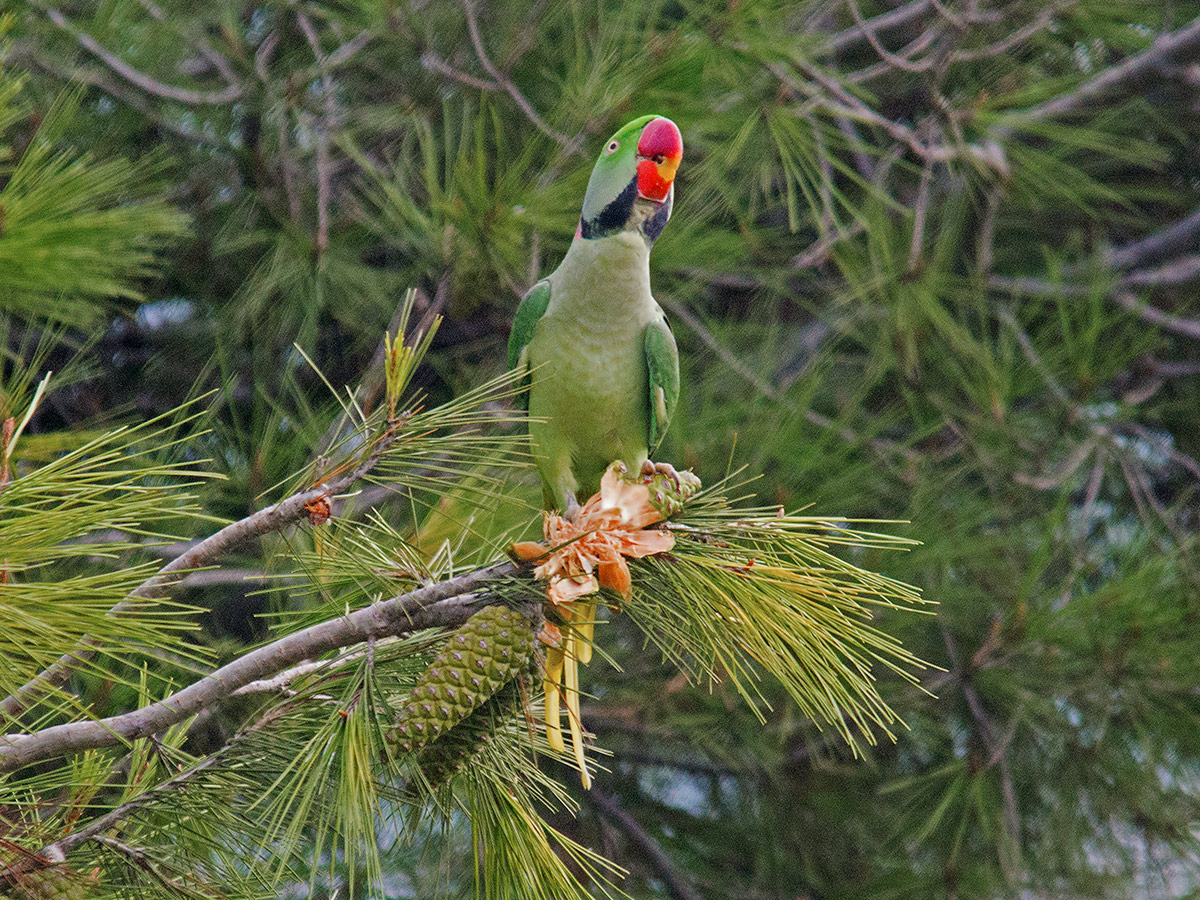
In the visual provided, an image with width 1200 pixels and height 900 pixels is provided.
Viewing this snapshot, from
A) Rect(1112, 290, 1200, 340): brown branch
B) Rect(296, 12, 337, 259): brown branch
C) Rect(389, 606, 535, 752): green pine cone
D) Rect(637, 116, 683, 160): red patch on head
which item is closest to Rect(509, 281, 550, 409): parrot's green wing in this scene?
Rect(637, 116, 683, 160): red patch on head

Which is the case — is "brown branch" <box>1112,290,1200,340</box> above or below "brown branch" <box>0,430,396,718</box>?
below

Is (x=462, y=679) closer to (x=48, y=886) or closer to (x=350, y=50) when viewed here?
(x=48, y=886)

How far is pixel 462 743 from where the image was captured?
0.93 m

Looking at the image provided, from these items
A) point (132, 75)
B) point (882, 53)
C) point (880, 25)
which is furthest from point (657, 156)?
point (880, 25)

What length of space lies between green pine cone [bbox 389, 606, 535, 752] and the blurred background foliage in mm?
1128

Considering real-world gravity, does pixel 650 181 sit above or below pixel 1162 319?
above

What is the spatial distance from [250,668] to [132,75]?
1.71 metres

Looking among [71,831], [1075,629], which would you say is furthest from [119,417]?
[1075,629]

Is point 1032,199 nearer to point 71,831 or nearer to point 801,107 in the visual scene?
point 801,107

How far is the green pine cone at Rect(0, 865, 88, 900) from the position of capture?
34.9 inches

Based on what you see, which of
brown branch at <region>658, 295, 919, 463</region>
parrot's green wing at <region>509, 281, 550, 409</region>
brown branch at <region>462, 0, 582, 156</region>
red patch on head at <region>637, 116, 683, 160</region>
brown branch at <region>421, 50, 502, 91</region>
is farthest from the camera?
brown branch at <region>658, 295, 919, 463</region>

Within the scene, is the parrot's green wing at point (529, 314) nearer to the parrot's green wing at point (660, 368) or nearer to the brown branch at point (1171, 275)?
the parrot's green wing at point (660, 368)

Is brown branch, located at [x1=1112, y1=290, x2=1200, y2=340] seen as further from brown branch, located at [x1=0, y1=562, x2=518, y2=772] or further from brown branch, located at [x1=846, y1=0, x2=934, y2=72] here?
brown branch, located at [x1=0, y1=562, x2=518, y2=772]

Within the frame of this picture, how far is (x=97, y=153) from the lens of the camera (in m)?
2.41
